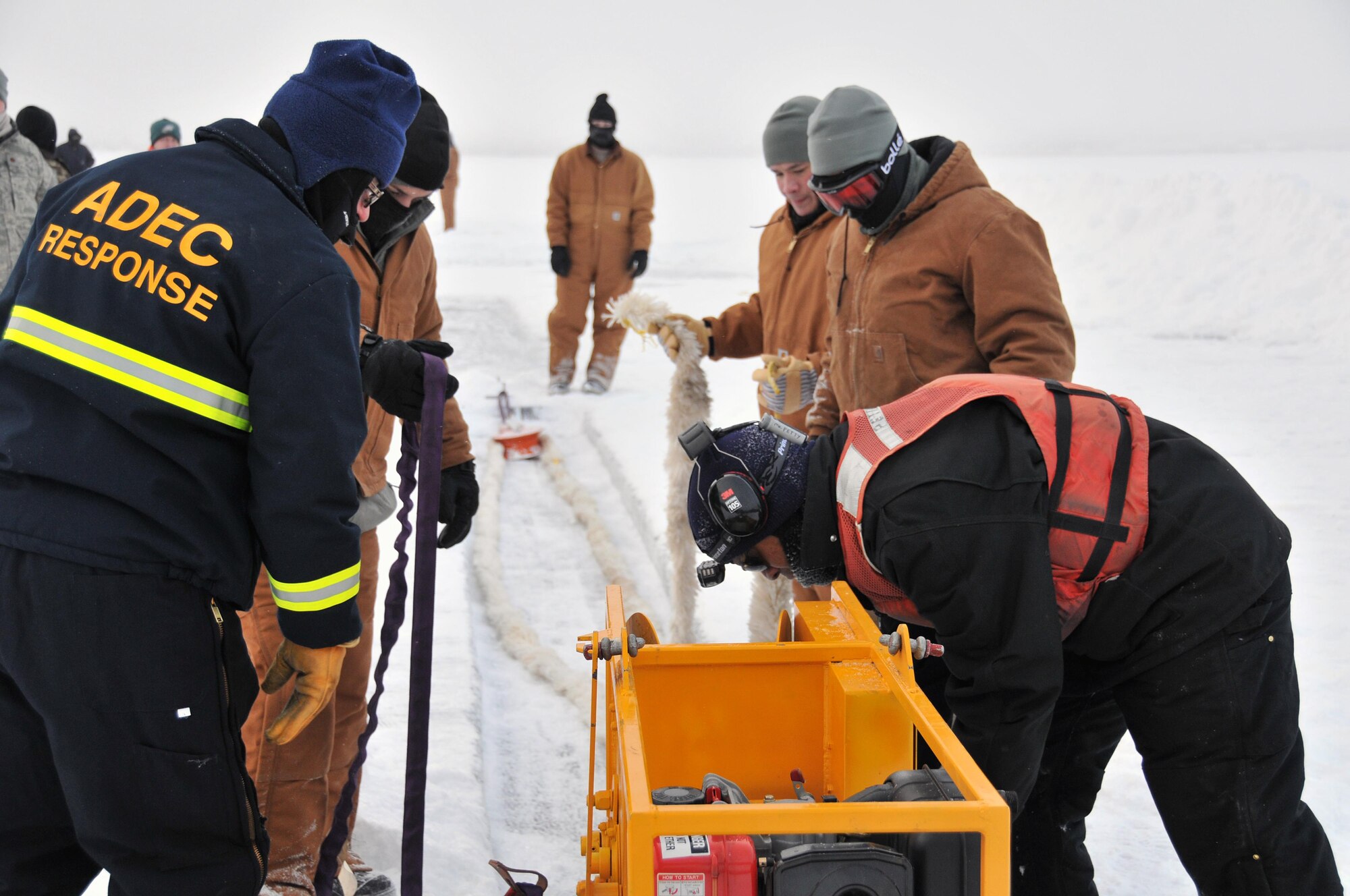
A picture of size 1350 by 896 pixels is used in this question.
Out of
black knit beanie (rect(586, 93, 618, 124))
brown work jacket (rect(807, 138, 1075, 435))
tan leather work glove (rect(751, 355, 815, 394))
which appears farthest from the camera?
black knit beanie (rect(586, 93, 618, 124))

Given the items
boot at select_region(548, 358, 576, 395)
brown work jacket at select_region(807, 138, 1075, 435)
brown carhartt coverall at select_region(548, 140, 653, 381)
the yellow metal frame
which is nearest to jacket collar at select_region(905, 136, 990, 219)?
brown work jacket at select_region(807, 138, 1075, 435)

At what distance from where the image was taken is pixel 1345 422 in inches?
248

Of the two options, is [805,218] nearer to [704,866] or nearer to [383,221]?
[383,221]

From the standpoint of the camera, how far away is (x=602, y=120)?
7789 millimetres

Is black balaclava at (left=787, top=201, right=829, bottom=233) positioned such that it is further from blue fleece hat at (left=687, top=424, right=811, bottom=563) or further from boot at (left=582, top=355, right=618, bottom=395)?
boot at (left=582, top=355, right=618, bottom=395)

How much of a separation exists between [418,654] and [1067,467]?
4.19 ft

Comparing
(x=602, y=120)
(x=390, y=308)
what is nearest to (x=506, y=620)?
(x=390, y=308)

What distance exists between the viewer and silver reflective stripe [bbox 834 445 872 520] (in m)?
1.72

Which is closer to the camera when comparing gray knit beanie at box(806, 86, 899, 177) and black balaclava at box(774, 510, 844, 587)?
black balaclava at box(774, 510, 844, 587)

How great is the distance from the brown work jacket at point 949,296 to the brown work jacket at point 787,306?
44cm

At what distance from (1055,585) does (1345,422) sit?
225 inches

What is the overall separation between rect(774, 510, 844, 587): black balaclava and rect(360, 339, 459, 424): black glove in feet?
2.43

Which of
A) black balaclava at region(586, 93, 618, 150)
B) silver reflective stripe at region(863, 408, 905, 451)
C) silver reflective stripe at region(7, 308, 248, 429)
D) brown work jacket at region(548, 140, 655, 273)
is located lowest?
silver reflective stripe at region(863, 408, 905, 451)

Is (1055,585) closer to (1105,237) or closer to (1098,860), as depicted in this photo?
(1098,860)
